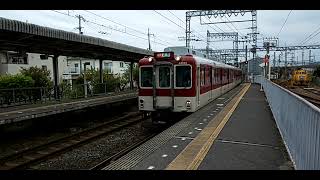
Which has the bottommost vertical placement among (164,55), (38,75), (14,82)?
(14,82)

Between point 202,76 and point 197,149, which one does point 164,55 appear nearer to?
point 202,76

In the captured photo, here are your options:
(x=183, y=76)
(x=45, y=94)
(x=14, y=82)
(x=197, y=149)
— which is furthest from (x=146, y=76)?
(x=14, y=82)

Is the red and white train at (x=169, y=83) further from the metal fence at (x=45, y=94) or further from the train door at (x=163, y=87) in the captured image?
the metal fence at (x=45, y=94)

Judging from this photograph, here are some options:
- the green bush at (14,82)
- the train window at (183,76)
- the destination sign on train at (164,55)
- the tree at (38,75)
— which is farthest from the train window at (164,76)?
the tree at (38,75)

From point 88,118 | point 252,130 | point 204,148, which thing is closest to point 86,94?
point 88,118

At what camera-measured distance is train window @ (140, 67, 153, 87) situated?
14891 millimetres

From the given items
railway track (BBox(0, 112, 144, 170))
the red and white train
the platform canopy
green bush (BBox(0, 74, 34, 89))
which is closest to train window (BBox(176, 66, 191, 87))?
the red and white train

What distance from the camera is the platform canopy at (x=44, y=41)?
14.0m

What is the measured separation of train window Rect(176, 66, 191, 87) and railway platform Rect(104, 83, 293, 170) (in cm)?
226

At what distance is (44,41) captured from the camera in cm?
1750

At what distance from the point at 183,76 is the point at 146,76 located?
1.53 m

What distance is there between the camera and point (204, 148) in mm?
8125
